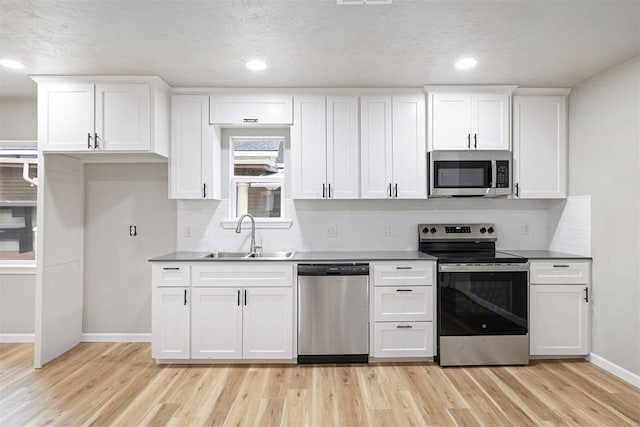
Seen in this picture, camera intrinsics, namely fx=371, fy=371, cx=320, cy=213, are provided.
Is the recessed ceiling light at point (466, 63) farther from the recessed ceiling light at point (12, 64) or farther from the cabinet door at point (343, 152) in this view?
the recessed ceiling light at point (12, 64)

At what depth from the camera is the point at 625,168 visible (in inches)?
116

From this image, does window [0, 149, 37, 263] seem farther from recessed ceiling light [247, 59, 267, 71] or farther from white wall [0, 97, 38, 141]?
recessed ceiling light [247, 59, 267, 71]

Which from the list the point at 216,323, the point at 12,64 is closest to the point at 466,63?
the point at 216,323

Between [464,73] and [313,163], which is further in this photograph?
[313,163]

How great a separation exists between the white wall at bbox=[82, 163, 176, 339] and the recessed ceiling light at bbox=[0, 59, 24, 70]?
42.1 inches

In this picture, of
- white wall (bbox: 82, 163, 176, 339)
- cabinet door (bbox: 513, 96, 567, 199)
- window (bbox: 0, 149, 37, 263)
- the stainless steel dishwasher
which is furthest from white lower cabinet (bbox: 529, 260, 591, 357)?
window (bbox: 0, 149, 37, 263)

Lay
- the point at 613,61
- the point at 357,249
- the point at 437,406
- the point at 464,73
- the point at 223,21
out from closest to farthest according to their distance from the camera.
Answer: the point at 223,21 → the point at 437,406 → the point at 613,61 → the point at 464,73 → the point at 357,249

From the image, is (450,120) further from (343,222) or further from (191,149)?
(191,149)

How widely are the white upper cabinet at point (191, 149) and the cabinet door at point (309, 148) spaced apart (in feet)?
2.68

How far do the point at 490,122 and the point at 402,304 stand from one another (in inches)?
74.7

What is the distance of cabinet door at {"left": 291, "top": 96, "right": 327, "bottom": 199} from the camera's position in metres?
3.55

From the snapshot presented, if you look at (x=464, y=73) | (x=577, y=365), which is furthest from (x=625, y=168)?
(x=577, y=365)

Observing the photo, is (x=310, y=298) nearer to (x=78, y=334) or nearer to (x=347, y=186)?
(x=347, y=186)

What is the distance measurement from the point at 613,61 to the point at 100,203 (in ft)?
15.8
